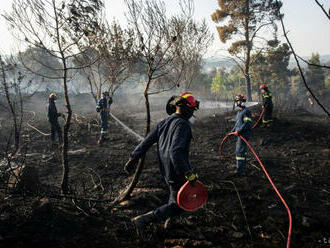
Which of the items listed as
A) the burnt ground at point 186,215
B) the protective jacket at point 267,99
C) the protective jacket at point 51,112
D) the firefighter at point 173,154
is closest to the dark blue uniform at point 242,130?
the burnt ground at point 186,215

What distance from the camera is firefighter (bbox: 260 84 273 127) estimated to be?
9.50 m

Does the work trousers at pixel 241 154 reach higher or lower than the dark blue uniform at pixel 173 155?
Answer: lower

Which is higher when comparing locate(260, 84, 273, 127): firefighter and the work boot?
locate(260, 84, 273, 127): firefighter

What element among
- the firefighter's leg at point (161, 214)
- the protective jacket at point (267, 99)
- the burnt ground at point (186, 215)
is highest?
the protective jacket at point (267, 99)

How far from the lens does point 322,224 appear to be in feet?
→ 10.7

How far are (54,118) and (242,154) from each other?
709cm

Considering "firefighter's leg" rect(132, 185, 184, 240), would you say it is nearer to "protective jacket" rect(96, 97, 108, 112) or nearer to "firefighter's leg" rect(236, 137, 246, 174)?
"firefighter's leg" rect(236, 137, 246, 174)

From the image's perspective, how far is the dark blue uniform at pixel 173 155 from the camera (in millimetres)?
2879

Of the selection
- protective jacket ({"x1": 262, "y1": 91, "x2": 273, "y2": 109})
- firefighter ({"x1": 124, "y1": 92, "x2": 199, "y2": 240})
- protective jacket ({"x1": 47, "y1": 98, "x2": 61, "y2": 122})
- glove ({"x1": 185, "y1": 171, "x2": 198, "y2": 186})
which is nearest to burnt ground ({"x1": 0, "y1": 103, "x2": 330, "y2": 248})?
firefighter ({"x1": 124, "y1": 92, "x2": 199, "y2": 240})

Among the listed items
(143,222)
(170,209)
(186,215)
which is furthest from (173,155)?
(186,215)

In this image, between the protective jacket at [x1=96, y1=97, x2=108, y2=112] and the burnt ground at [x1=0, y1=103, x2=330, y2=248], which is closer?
the burnt ground at [x1=0, y1=103, x2=330, y2=248]

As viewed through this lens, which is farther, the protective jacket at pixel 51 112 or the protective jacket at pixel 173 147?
the protective jacket at pixel 51 112

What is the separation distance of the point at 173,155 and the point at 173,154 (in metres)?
0.01

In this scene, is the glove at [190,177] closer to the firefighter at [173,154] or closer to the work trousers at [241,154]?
the firefighter at [173,154]
